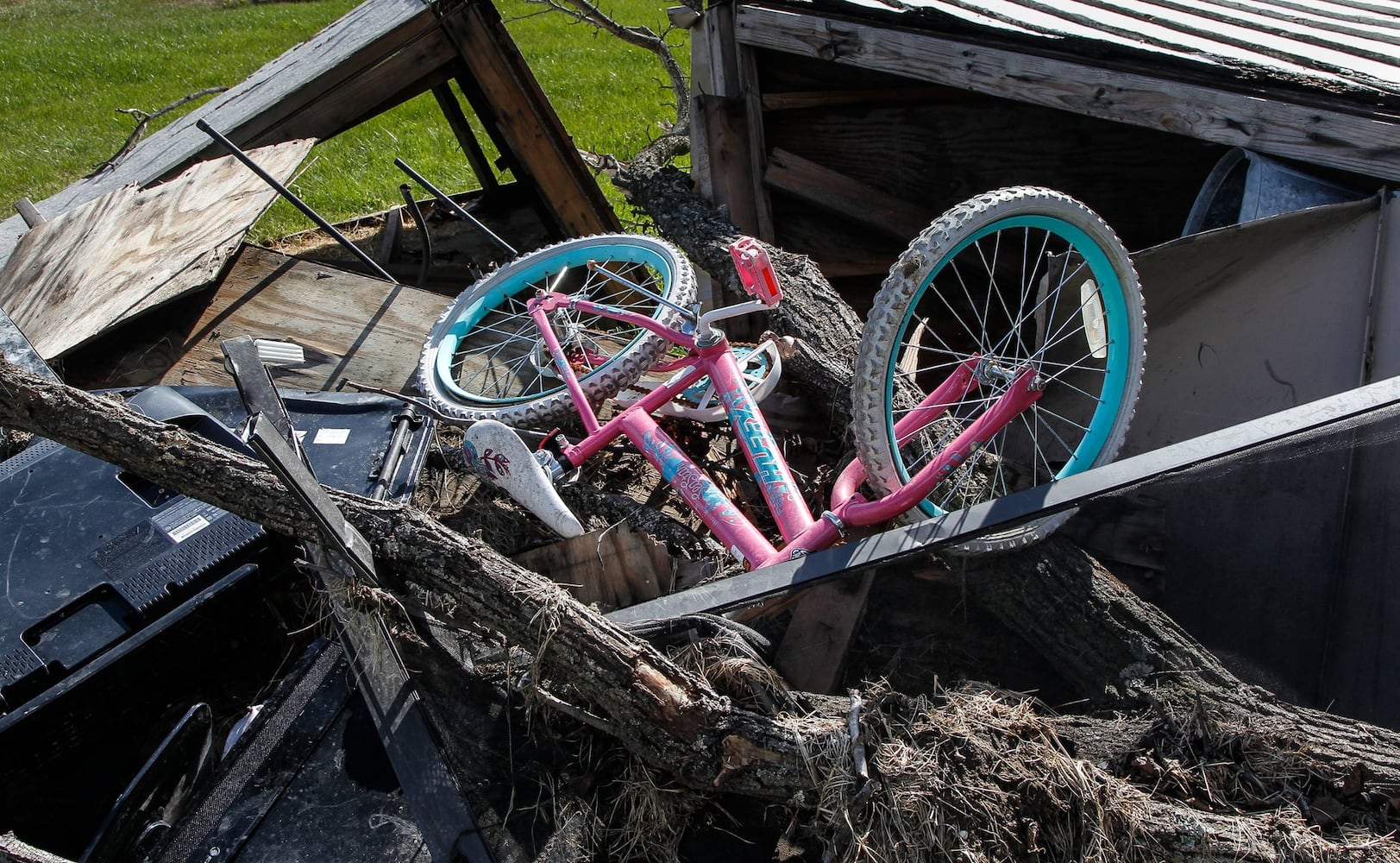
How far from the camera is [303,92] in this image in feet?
16.1

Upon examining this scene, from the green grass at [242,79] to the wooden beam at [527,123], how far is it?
1.38 m

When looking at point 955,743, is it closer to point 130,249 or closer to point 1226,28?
point 1226,28

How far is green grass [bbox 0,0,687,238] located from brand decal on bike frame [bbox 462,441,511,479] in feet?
13.8

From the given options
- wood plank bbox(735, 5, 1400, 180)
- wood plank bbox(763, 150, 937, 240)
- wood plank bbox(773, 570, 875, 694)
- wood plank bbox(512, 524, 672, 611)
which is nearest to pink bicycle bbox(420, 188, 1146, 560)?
wood plank bbox(512, 524, 672, 611)

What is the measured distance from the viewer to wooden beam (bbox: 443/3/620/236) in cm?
498

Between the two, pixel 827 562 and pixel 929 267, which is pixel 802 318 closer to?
pixel 929 267

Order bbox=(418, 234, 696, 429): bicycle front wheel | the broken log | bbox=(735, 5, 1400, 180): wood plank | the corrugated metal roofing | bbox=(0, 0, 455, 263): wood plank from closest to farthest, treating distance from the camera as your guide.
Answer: the broken log
bbox=(735, 5, 1400, 180): wood plank
the corrugated metal roofing
bbox=(418, 234, 696, 429): bicycle front wheel
bbox=(0, 0, 455, 263): wood plank

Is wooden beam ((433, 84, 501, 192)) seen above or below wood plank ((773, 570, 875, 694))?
above

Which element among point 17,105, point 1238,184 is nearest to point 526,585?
point 1238,184

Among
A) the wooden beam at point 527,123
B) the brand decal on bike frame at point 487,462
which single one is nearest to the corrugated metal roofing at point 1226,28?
the wooden beam at point 527,123

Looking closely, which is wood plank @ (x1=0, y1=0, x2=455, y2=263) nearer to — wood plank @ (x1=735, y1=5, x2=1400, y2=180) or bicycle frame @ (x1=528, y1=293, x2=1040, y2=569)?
wood plank @ (x1=735, y1=5, x2=1400, y2=180)

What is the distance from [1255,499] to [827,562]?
91 centimetres

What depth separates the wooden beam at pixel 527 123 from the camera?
4.98 m

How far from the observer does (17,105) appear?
39.3ft
